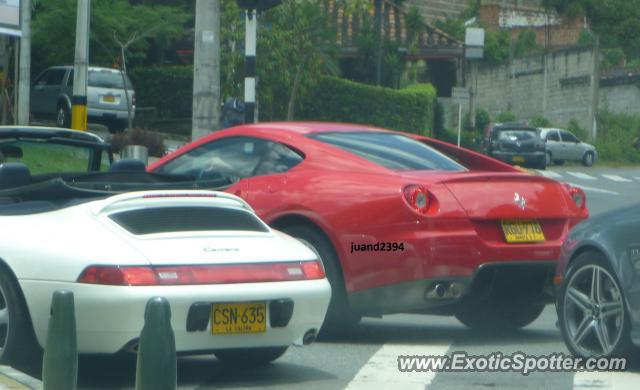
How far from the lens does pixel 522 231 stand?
8.87 metres

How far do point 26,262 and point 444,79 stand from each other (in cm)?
5550

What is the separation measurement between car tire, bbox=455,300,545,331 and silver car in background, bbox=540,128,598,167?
41.8m

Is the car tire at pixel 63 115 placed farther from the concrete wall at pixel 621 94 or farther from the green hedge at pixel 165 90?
the concrete wall at pixel 621 94

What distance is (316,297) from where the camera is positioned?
291 inches

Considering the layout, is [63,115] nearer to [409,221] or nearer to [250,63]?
[250,63]

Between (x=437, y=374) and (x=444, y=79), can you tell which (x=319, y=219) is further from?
(x=444, y=79)

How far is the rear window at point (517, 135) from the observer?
47.2 meters

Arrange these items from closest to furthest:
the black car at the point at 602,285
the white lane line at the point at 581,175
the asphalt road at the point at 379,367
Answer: the asphalt road at the point at 379,367 < the black car at the point at 602,285 < the white lane line at the point at 581,175

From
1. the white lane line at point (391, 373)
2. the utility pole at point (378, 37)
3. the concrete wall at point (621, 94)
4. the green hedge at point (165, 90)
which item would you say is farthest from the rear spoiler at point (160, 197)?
the concrete wall at point (621, 94)

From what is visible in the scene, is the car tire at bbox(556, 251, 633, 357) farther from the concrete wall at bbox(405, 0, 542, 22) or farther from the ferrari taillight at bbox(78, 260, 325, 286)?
the concrete wall at bbox(405, 0, 542, 22)

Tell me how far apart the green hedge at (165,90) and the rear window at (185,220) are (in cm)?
3754

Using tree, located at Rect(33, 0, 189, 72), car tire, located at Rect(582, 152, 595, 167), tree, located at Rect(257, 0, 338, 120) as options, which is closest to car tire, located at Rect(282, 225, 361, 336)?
tree, located at Rect(33, 0, 189, 72)

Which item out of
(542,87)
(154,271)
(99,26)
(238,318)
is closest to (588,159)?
(542,87)

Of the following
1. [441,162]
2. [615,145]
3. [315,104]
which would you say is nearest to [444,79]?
[615,145]
